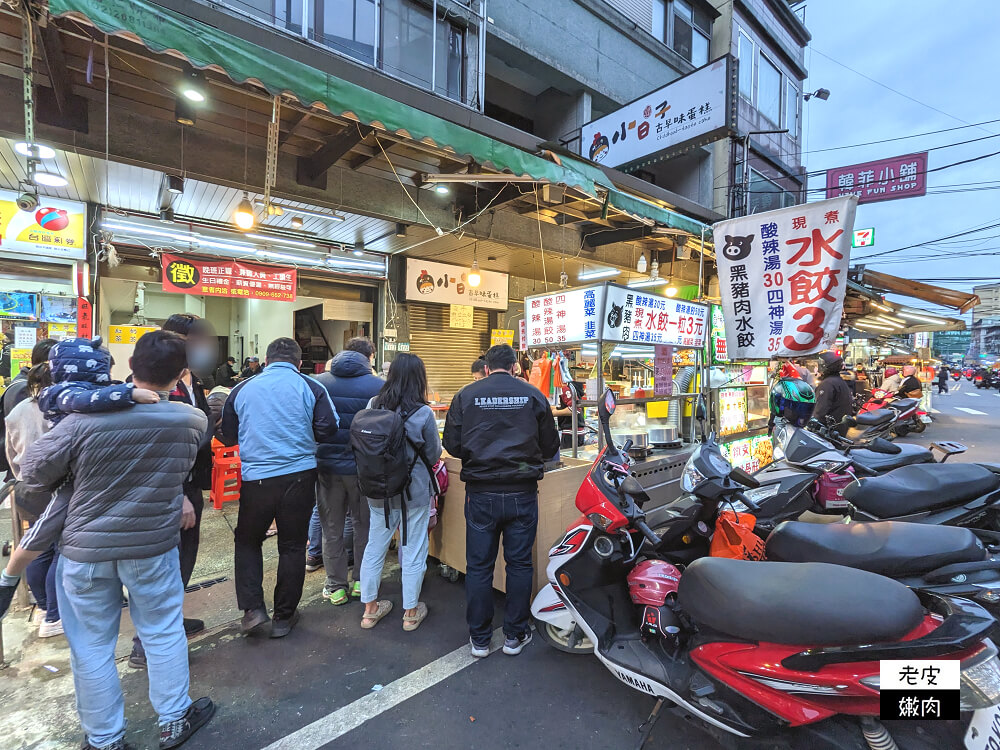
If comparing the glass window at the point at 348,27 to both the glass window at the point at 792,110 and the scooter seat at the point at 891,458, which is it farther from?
the glass window at the point at 792,110

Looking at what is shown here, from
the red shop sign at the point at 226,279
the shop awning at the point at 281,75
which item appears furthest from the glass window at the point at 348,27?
the shop awning at the point at 281,75

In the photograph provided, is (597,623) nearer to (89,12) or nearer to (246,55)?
(246,55)

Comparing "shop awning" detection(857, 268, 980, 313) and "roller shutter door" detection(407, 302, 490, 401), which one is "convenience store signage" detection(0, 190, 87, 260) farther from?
"shop awning" detection(857, 268, 980, 313)

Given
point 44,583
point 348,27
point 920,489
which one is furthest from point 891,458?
point 348,27

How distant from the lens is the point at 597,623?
2.71 meters

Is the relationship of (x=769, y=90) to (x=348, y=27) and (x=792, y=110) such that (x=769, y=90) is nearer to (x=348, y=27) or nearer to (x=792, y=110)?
(x=792, y=110)

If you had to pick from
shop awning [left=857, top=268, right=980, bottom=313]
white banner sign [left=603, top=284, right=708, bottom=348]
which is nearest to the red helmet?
white banner sign [left=603, top=284, right=708, bottom=348]

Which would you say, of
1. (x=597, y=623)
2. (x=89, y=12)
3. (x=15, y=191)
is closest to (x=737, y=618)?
(x=597, y=623)

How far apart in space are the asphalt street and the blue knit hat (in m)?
1.93

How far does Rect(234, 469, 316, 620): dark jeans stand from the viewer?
3244mm

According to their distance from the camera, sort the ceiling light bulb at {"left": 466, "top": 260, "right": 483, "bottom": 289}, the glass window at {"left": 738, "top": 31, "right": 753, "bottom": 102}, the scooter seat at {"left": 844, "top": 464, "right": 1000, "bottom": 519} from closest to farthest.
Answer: the scooter seat at {"left": 844, "top": 464, "right": 1000, "bottom": 519}, the ceiling light bulb at {"left": 466, "top": 260, "right": 483, "bottom": 289}, the glass window at {"left": 738, "top": 31, "right": 753, "bottom": 102}

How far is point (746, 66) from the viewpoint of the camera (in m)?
15.0

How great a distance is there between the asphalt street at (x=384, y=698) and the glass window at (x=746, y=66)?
17.7m

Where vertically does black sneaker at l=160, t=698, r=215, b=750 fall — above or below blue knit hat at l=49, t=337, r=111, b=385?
below
